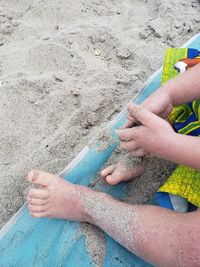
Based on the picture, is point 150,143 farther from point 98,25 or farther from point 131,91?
point 98,25

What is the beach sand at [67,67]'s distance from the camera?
4.89 ft

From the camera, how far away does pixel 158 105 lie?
132cm

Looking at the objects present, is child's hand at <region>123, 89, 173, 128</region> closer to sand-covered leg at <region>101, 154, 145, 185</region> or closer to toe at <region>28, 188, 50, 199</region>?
sand-covered leg at <region>101, 154, 145, 185</region>

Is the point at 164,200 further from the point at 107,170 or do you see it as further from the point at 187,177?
the point at 107,170

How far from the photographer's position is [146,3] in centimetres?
214

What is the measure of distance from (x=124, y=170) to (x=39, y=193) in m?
0.27

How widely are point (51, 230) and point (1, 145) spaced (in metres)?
0.38

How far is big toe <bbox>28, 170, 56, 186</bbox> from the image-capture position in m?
1.33

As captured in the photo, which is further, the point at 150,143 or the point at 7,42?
the point at 7,42

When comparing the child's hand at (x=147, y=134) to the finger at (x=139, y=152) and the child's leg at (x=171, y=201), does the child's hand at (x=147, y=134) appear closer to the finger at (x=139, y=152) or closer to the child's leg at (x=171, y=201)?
the finger at (x=139, y=152)

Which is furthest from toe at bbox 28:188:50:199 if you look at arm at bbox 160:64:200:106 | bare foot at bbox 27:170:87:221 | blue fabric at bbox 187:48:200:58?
blue fabric at bbox 187:48:200:58

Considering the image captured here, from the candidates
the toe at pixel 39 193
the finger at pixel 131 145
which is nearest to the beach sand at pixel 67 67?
the toe at pixel 39 193

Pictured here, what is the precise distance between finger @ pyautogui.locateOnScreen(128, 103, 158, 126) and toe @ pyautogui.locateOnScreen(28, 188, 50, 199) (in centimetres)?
37

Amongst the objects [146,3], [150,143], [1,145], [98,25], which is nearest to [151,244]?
[150,143]
